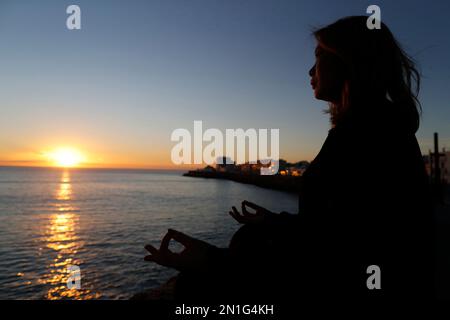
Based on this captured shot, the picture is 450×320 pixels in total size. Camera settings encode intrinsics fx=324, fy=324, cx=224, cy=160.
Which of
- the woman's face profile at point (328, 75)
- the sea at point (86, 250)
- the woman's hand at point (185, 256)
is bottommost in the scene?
the sea at point (86, 250)

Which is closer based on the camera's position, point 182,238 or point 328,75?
point 182,238

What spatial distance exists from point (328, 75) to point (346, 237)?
0.61m

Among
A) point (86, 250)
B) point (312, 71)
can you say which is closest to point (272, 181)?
point (86, 250)

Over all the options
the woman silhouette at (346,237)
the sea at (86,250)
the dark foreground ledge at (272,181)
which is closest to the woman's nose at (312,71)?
the woman silhouette at (346,237)

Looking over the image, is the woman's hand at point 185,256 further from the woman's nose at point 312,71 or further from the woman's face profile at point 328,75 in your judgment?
the woman's nose at point 312,71

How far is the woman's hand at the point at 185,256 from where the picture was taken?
2.96 feet

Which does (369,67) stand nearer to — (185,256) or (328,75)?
(328,75)

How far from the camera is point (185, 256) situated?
92 centimetres

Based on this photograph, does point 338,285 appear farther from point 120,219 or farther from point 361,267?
point 120,219

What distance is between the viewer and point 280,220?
1000mm

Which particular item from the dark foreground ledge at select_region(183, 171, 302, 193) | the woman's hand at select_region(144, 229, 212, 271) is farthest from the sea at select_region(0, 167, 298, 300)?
the dark foreground ledge at select_region(183, 171, 302, 193)

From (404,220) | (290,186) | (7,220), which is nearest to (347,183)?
(404,220)

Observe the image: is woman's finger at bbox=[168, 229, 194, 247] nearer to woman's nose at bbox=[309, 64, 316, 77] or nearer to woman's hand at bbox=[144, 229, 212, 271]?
woman's hand at bbox=[144, 229, 212, 271]

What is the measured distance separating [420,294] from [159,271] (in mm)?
12361
